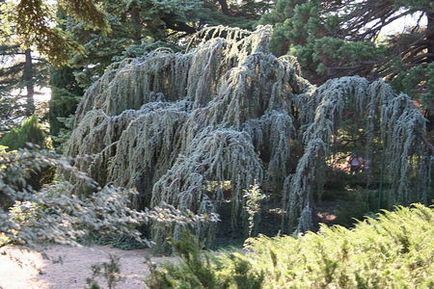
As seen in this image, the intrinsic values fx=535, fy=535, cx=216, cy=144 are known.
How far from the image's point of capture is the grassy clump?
2965 mm

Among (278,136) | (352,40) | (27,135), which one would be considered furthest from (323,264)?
(27,135)

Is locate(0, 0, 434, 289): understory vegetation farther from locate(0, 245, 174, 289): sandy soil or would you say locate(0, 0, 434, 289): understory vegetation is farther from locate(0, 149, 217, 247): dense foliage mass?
locate(0, 149, 217, 247): dense foliage mass

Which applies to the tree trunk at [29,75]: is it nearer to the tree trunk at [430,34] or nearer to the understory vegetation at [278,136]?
the understory vegetation at [278,136]

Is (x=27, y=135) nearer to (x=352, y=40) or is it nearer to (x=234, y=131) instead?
(x=234, y=131)

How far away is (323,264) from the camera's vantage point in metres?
3.32

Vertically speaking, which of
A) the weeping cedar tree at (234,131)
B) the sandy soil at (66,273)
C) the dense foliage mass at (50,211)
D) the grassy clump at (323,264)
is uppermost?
the weeping cedar tree at (234,131)

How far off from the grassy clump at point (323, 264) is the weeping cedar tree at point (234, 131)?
8.85 feet

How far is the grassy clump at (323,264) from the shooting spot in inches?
117

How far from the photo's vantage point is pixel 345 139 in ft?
28.9

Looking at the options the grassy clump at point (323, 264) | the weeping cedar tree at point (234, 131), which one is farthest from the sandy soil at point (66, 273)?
the grassy clump at point (323, 264)

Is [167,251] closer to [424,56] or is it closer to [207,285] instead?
[207,285]

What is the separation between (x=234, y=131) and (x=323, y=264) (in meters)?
3.72

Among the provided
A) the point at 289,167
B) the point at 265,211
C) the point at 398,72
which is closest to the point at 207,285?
the point at 289,167

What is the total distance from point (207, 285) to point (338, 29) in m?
7.29
